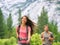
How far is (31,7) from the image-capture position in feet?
99.5

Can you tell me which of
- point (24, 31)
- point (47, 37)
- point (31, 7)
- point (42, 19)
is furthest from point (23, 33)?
point (31, 7)

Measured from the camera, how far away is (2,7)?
29078 mm

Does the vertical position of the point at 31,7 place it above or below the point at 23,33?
below

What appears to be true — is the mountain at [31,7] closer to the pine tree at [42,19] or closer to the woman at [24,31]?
the pine tree at [42,19]

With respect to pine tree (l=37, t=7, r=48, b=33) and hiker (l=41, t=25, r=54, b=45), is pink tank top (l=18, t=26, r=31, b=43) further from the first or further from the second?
pine tree (l=37, t=7, r=48, b=33)

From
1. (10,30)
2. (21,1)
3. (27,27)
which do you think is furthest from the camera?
(21,1)

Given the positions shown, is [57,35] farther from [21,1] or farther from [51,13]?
[21,1]

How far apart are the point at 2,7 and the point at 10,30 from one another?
7.23 feet

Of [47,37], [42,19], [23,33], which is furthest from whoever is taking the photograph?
[42,19]

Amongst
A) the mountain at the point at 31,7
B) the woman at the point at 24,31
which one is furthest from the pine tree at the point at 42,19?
the woman at the point at 24,31

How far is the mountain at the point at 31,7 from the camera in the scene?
95.3ft

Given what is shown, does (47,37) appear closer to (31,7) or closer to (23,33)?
(23,33)

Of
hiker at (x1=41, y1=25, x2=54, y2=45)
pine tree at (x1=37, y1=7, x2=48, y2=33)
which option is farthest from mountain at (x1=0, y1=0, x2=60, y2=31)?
hiker at (x1=41, y1=25, x2=54, y2=45)

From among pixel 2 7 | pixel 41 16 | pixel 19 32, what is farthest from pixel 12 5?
pixel 19 32
